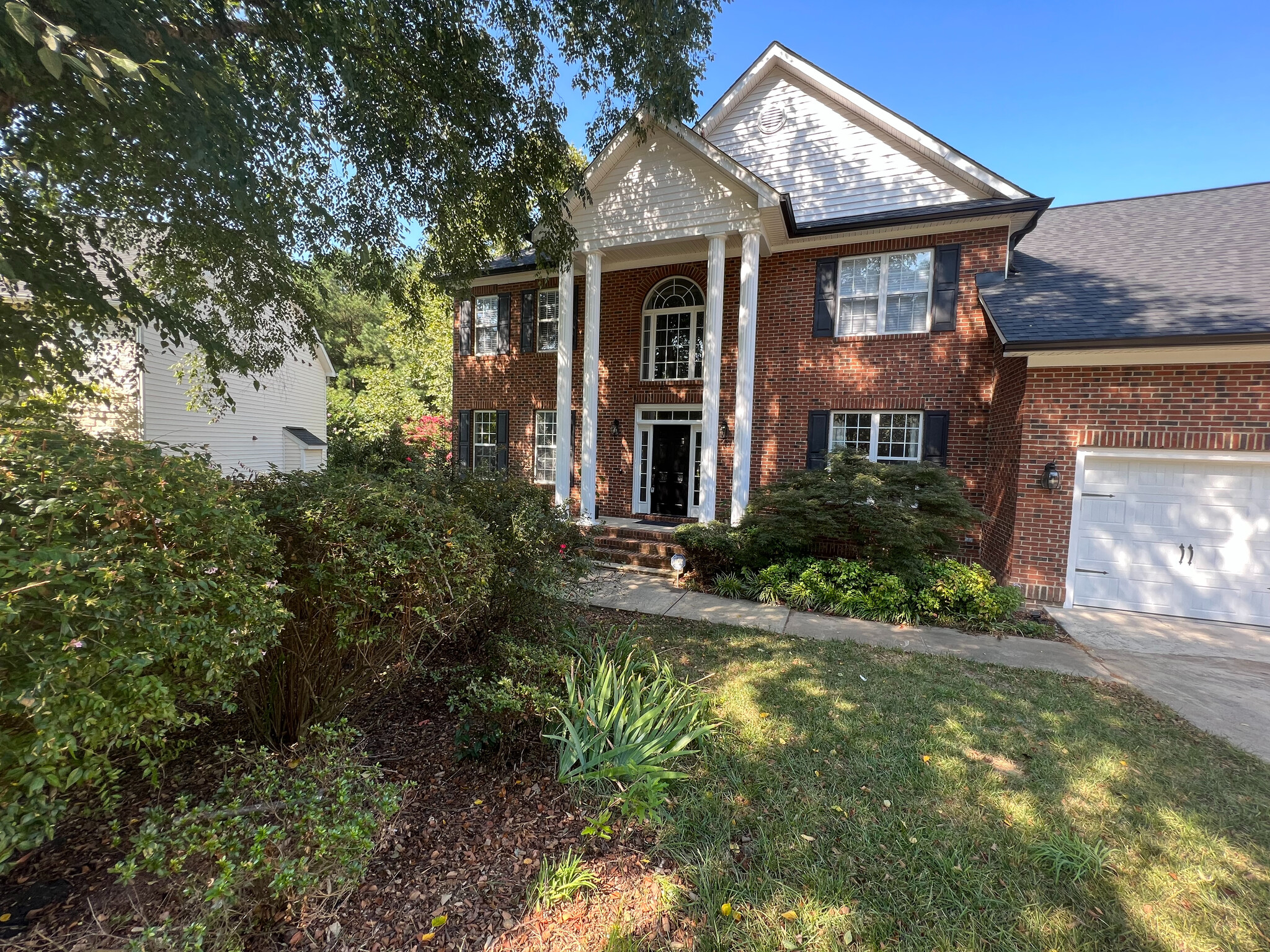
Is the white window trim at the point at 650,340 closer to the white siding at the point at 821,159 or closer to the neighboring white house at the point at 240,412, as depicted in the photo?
the white siding at the point at 821,159

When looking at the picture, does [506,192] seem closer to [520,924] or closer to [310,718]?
[310,718]

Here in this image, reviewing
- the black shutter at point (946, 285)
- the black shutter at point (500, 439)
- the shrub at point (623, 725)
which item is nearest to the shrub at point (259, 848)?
the shrub at point (623, 725)

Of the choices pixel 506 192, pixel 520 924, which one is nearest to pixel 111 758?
pixel 520 924

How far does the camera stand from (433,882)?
91.5 inches

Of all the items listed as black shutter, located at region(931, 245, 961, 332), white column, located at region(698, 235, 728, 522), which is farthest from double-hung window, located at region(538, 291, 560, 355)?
black shutter, located at region(931, 245, 961, 332)

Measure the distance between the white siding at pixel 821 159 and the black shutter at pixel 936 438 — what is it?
4.06 meters

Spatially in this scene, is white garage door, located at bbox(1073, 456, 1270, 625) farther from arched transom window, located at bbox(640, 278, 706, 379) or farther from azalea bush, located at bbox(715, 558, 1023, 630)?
arched transom window, located at bbox(640, 278, 706, 379)

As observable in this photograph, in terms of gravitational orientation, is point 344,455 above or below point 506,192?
below

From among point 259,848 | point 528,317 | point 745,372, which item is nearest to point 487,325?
point 528,317

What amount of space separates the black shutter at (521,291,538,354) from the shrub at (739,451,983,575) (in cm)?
754

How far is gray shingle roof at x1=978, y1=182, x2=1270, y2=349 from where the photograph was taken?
6.83 m

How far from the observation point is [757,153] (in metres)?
11.0

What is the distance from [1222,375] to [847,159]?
7.05 meters

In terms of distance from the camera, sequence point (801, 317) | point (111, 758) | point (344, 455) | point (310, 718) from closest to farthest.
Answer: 1. point (111, 758)
2. point (310, 718)
3. point (344, 455)
4. point (801, 317)
